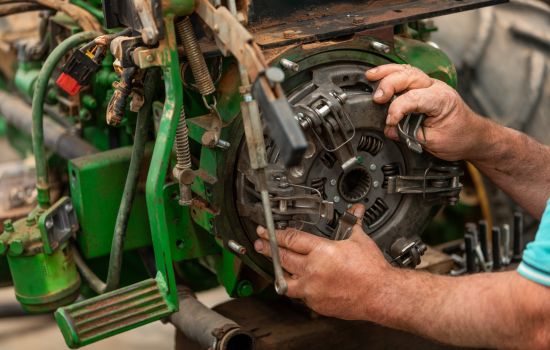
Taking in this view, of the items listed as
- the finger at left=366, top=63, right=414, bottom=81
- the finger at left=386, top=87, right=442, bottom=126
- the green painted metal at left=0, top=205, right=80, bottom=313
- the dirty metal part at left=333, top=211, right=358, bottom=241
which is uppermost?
the finger at left=366, top=63, right=414, bottom=81

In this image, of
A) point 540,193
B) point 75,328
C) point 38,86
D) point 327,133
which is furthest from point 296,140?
point 540,193

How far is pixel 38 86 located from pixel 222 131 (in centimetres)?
44

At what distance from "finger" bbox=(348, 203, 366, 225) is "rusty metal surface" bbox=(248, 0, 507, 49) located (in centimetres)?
33

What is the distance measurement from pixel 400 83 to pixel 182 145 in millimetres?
426

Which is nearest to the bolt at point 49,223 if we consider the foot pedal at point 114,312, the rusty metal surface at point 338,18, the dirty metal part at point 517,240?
the foot pedal at point 114,312

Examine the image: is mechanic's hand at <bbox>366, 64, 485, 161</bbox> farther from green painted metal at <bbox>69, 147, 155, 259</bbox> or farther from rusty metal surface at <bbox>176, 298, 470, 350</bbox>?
green painted metal at <bbox>69, 147, 155, 259</bbox>

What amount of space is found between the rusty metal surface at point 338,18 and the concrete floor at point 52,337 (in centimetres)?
167

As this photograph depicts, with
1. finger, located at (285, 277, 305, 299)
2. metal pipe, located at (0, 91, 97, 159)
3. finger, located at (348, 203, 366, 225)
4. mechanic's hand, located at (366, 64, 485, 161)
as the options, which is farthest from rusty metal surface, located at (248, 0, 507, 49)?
metal pipe, located at (0, 91, 97, 159)

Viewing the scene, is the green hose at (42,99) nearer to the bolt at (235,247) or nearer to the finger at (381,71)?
the bolt at (235,247)

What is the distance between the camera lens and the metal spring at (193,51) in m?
1.71

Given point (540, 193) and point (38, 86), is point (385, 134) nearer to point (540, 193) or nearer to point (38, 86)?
point (540, 193)

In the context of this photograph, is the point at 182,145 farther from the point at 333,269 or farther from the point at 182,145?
the point at 333,269

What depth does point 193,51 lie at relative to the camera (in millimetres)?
1710

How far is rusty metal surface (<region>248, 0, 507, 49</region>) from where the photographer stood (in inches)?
71.1
